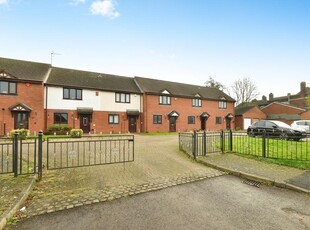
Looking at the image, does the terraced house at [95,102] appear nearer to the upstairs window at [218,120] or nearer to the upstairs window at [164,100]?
the upstairs window at [218,120]

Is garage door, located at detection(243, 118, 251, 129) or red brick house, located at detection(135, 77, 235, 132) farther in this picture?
garage door, located at detection(243, 118, 251, 129)

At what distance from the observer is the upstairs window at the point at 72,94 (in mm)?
23608

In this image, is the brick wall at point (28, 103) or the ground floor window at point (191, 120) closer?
the brick wall at point (28, 103)

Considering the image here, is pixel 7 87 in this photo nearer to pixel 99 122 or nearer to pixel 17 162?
pixel 99 122

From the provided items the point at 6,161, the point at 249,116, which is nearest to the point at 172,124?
the point at 249,116

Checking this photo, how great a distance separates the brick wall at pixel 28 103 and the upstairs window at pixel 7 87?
43 cm

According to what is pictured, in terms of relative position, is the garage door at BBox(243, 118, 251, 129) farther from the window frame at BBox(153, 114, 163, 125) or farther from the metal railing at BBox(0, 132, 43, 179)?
the metal railing at BBox(0, 132, 43, 179)

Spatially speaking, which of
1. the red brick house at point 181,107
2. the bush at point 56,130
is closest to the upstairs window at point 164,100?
the red brick house at point 181,107

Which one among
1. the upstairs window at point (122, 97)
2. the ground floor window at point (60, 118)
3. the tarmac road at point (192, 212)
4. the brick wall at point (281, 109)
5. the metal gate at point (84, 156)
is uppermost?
the upstairs window at point (122, 97)

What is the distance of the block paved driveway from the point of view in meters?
4.56

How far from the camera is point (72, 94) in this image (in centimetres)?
2397

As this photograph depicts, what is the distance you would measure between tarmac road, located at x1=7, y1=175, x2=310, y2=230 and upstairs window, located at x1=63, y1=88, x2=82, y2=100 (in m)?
21.6

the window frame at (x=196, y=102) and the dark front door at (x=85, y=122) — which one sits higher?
the window frame at (x=196, y=102)

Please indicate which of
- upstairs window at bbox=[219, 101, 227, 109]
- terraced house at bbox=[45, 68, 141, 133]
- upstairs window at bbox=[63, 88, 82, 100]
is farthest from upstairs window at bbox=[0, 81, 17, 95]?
upstairs window at bbox=[219, 101, 227, 109]
